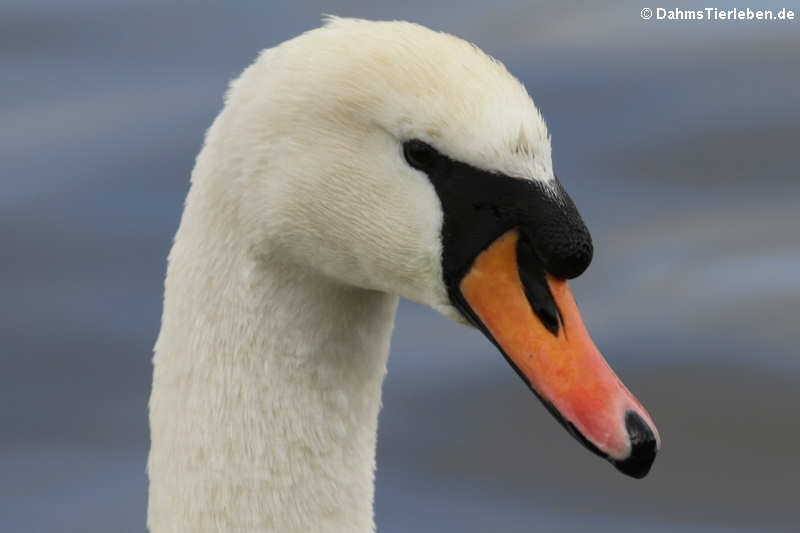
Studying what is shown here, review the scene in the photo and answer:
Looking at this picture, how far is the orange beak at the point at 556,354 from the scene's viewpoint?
2994 millimetres

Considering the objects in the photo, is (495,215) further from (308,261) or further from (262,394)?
(262,394)

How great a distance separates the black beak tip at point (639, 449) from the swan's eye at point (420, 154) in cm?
53

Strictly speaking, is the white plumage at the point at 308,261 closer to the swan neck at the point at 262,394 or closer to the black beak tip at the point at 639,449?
the swan neck at the point at 262,394

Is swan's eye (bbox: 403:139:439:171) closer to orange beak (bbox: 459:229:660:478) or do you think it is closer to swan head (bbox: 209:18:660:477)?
swan head (bbox: 209:18:660:477)

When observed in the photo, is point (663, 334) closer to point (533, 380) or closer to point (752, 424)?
point (752, 424)

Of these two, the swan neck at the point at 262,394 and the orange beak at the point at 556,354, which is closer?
the orange beak at the point at 556,354

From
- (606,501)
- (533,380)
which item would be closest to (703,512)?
(606,501)

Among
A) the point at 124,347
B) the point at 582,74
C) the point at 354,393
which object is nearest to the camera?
the point at 354,393

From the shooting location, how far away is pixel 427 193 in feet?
10.2

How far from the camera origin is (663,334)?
5.74m

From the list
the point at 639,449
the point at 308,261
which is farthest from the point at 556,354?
the point at 308,261

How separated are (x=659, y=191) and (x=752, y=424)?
1180 millimetres

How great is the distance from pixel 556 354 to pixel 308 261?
47 cm

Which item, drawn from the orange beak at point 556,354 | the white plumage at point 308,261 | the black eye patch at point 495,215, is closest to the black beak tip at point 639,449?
the orange beak at point 556,354
